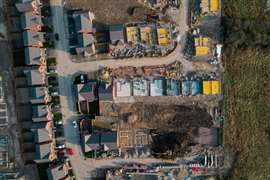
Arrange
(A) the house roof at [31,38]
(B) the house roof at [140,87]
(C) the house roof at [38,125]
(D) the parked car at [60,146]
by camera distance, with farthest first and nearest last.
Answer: (D) the parked car at [60,146]
(B) the house roof at [140,87]
(C) the house roof at [38,125]
(A) the house roof at [31,38]

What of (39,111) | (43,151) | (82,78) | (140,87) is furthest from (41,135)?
(140,87)

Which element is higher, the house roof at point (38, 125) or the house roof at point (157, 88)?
the house roof at point (157, 88)

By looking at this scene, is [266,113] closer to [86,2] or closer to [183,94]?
[183,94]

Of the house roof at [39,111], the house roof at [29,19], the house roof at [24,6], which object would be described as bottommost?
the house roof at [39,111]

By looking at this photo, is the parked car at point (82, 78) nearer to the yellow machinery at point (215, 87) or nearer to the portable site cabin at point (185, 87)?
the portable site cabin at point (185, 87)

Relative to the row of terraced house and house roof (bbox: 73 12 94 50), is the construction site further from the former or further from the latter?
the row of terraced house

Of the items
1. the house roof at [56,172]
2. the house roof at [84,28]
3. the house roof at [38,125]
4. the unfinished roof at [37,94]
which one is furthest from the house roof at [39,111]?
the house roof at [84,28]

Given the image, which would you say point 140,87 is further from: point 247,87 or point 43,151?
point 43,151
